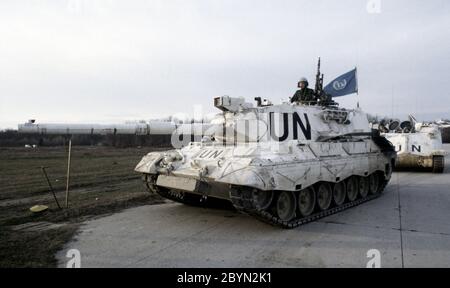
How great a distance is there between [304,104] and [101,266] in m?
7.31

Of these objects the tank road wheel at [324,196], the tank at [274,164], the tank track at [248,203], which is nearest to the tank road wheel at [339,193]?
the tank at [274,164]

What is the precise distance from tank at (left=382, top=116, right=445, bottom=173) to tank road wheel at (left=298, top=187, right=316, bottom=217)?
11102mm

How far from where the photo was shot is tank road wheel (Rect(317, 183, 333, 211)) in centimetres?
896

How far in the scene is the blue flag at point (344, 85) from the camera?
14438mm

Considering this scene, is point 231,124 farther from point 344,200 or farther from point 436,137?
point 436,137

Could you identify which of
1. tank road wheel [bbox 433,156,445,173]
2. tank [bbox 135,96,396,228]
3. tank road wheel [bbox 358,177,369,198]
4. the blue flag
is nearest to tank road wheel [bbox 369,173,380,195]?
tank [bbox 135,96,396,228]

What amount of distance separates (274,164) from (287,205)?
124 cm

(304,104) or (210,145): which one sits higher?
(304,104)

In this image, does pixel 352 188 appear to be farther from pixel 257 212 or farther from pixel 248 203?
pixel 248 203

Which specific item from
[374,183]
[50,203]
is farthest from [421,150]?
[50,203]

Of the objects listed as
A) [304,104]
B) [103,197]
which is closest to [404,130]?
[304,104]

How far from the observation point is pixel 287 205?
7938mm

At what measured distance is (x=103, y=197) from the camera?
10.9 meters
